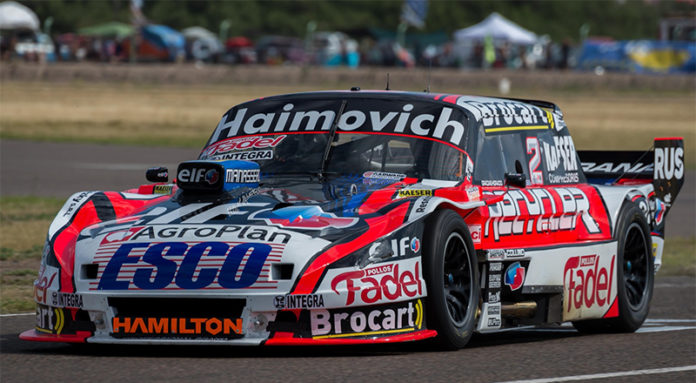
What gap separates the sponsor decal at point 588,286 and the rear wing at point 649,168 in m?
1.38

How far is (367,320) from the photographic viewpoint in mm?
5977

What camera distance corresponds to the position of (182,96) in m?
45.8

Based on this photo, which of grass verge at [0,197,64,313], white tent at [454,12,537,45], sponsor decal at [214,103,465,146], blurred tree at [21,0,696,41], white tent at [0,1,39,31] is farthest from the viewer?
blurred tree at [21,0,696,41]

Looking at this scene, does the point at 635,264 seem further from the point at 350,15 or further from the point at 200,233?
the point at 350,15

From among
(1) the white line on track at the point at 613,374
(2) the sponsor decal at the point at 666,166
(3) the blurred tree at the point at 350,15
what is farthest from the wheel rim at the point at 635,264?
(3) the blurred tree at the point at 350,15

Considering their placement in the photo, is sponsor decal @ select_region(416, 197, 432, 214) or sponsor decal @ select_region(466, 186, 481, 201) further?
sponsor decal @ select_region(466, 186, 481, 201)

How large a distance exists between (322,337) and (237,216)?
75 centimetres

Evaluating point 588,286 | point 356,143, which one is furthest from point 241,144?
point 588,286

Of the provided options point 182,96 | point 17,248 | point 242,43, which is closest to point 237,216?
point 17,248

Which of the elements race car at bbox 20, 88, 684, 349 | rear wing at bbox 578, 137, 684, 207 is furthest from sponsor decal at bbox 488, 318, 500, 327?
rear wing at bbox 578, 137, 684, 207

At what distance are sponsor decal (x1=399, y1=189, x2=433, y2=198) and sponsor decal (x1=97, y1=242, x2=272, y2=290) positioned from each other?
0.94 m

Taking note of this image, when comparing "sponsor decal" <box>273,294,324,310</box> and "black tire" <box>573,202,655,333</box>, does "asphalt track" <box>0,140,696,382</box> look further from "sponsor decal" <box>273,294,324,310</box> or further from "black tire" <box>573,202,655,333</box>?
"sponsor decal" <box>273,294,324,310</box>

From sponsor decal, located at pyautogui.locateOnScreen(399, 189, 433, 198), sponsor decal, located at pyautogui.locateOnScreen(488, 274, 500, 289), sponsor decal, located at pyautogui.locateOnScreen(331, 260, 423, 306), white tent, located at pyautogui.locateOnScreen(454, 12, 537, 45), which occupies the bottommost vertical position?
sponsor decal, located at pyautogui.locateOnScreen(488, 274, 500, 289)

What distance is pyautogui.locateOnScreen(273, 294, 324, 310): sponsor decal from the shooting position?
229 inches
